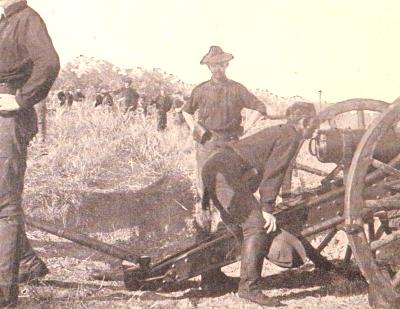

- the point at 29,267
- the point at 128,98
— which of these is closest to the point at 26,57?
the point at 29,267

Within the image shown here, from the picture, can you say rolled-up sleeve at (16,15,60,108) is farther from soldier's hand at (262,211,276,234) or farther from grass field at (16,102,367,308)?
soldier's hand at (262,211,276,234)

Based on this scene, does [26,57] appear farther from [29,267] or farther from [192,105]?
[192,105]

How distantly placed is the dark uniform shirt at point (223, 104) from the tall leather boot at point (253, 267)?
7.20 ft

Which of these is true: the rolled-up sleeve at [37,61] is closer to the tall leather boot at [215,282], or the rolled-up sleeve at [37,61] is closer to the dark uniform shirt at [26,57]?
the dark uniform shirt at [26,57]

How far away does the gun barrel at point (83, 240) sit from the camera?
4715 mm

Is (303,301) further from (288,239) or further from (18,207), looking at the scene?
(18,207)

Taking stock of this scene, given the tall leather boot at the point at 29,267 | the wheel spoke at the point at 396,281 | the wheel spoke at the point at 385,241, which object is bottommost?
the tall leather boot at the point at 29,267

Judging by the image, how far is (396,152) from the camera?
464 centimetres

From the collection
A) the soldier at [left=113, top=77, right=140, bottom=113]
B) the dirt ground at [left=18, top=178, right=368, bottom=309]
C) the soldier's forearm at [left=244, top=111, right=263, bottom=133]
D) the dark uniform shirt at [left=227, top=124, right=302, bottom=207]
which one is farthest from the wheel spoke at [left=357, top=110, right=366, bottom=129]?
the soldier at [left=113, top=77, right=140, bottom=113]

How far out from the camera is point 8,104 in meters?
4.26

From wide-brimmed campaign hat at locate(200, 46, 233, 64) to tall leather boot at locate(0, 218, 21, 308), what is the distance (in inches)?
118

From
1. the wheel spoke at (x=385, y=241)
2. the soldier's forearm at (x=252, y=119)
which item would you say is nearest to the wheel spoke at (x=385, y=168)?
the wheel spoke at (x=385, y=241)

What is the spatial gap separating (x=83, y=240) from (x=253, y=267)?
4.18ft

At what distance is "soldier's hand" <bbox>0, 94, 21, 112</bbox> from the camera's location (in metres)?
4.25
